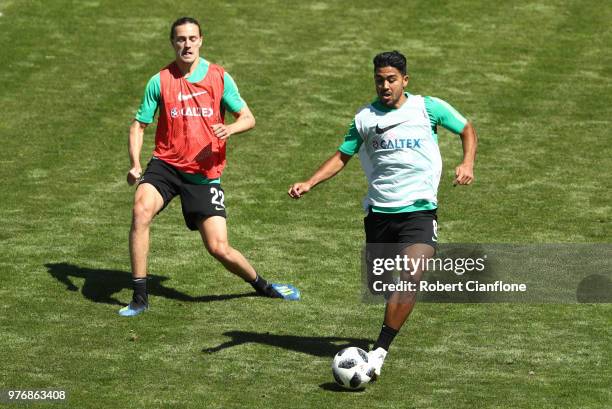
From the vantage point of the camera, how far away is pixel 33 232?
16203mm

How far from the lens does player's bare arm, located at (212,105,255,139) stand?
12.9 m

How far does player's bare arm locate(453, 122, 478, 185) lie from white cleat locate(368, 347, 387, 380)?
1.54m

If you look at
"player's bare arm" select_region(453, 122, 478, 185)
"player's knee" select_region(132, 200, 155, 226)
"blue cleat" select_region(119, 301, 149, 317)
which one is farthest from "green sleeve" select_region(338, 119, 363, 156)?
"blue cleat" select_region(119, 301, 149, 317)

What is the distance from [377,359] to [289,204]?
630cm

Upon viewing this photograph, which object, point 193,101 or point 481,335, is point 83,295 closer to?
Result: point 193,101

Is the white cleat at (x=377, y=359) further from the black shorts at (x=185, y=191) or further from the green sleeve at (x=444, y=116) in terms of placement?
the black shorts at (x=185, y=191)

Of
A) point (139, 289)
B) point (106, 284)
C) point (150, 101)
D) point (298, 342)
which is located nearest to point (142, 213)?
point (139, 289)

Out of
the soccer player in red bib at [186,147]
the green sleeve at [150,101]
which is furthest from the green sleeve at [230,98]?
the green sleeve at [150,101]

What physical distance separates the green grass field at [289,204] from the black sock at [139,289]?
308 millimetres

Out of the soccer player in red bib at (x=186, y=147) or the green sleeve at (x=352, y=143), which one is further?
the soccer player in red bib at (x=186, y=147)

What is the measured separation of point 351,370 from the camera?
11.1 metres

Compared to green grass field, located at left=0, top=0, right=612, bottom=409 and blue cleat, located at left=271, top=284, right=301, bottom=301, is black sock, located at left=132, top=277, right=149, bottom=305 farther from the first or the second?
blue cleat, located at left=271, top=284, right=301, bottom=301

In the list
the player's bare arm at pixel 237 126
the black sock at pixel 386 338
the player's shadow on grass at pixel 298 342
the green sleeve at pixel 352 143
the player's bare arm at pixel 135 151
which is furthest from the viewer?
the player's bare arm at pixel 135 151

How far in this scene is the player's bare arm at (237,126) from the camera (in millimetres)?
12883
